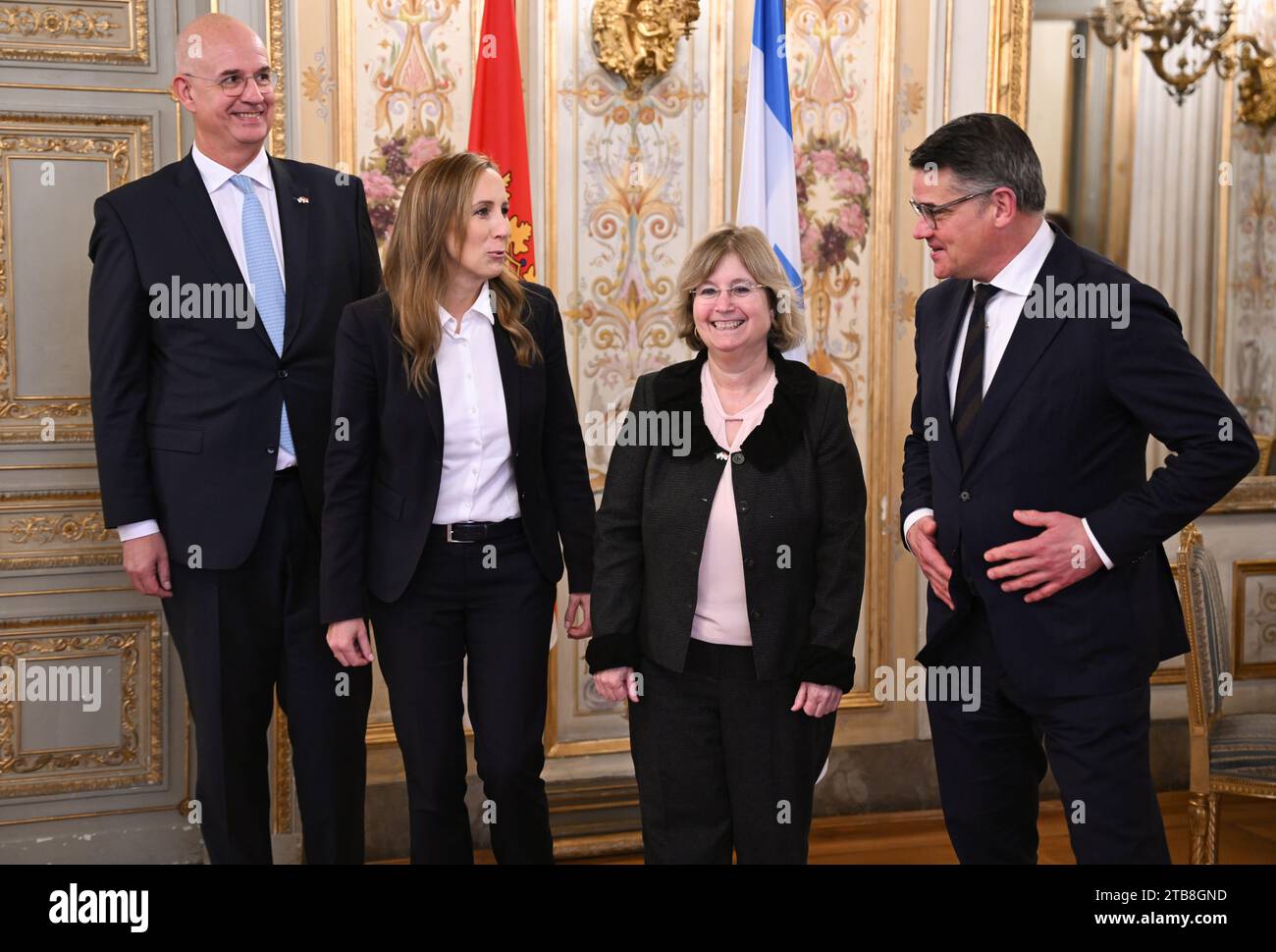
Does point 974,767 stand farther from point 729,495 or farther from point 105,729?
point 105,729

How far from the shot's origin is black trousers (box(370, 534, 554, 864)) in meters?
2.51

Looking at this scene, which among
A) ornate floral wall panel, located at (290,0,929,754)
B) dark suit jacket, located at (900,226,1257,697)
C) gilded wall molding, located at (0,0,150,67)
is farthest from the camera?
ornate floral wall panel, located at (290,0,929,754)

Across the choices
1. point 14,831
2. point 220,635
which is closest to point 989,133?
point 220,635

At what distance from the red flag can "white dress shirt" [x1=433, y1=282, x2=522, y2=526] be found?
0.79 metres

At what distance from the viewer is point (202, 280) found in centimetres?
265

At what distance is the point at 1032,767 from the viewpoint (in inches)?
90.0

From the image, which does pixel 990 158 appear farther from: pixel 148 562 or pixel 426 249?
pixel 148 562

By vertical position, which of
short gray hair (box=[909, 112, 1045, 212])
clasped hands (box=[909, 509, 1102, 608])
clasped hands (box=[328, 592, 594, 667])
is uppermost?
short gray hair (box=[909, 112, 1045, 212])

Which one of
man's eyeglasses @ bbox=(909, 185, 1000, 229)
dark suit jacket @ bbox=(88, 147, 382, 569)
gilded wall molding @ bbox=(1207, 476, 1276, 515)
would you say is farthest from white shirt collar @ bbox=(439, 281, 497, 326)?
gilded wall molding @ bbox=(1207, 476, 1276, 515)

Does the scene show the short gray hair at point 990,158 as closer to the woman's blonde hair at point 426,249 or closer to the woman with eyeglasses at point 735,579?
the woman with eyeglasses at point 735,579

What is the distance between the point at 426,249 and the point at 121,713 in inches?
64.0

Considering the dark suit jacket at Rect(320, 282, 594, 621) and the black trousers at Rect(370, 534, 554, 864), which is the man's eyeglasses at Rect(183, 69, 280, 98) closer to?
the dark suit jacket at Rect(320, 282, 594, 621)

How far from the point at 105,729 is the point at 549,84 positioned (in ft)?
6.81

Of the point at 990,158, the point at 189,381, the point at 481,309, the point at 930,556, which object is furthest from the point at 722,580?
the point at 189,381
